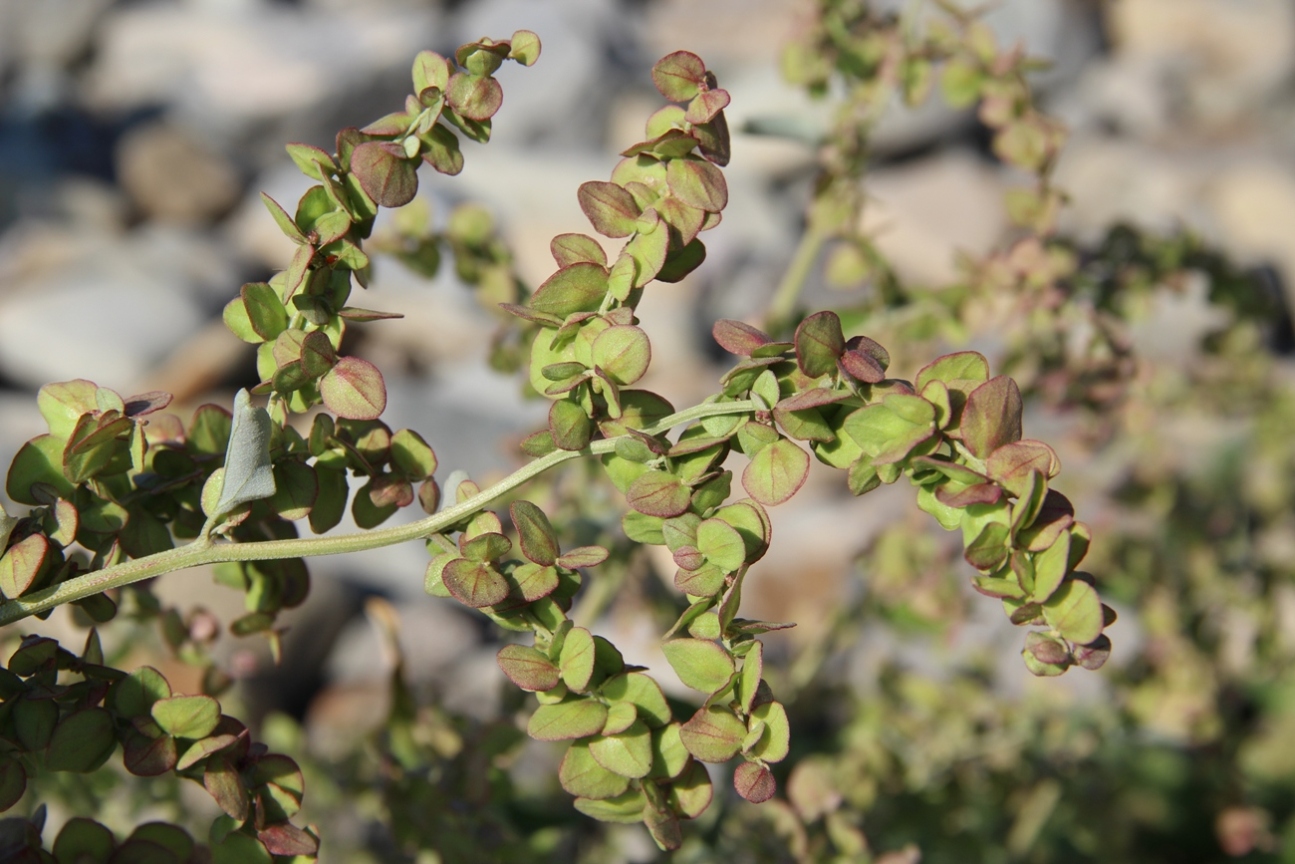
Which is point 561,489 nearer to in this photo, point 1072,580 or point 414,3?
point 1072,580

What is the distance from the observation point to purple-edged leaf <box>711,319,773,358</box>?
0.46 metres

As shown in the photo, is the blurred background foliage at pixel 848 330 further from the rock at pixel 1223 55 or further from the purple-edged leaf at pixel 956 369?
the purple-edged leaf at pixel 956 369

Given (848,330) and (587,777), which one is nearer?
(587,777)

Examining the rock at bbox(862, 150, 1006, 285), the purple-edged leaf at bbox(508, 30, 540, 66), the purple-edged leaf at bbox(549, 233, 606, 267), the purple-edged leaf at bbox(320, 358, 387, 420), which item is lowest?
the rock at bbox(862, 150, 1006, 285)

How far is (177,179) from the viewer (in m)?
3.62

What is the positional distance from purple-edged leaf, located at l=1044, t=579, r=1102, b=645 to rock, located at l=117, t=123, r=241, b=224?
141 inches

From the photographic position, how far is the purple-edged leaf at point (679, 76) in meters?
Answer: 0.49

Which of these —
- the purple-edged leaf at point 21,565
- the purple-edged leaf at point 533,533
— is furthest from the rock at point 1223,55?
the purple-edged leaf at point 21,565

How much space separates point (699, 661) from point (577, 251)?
0.18 metres

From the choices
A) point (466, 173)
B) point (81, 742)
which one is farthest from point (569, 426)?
point (466, 173)

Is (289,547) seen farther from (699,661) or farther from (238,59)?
(238,59)

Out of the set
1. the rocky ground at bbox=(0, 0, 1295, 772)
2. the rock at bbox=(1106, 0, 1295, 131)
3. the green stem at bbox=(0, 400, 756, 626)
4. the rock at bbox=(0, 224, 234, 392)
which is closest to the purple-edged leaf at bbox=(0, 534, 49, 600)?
the green stem at bbox=(0, 400, 756, 626)

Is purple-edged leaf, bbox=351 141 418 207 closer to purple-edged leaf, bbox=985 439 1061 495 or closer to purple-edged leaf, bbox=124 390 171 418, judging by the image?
purple-edged leaf, bbox=124 390 171 418

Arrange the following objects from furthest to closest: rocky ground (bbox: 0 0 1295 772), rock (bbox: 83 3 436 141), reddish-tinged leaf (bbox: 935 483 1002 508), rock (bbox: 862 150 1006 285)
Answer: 1. rock (bbox: 83 3 436 141)
2. rock (bbox: 862 150 1006 285)
3. rocky ground (bbox: 0 0 1295 772)
4. reddish-tinged leaf (bbox: 935 483 1002 508)
